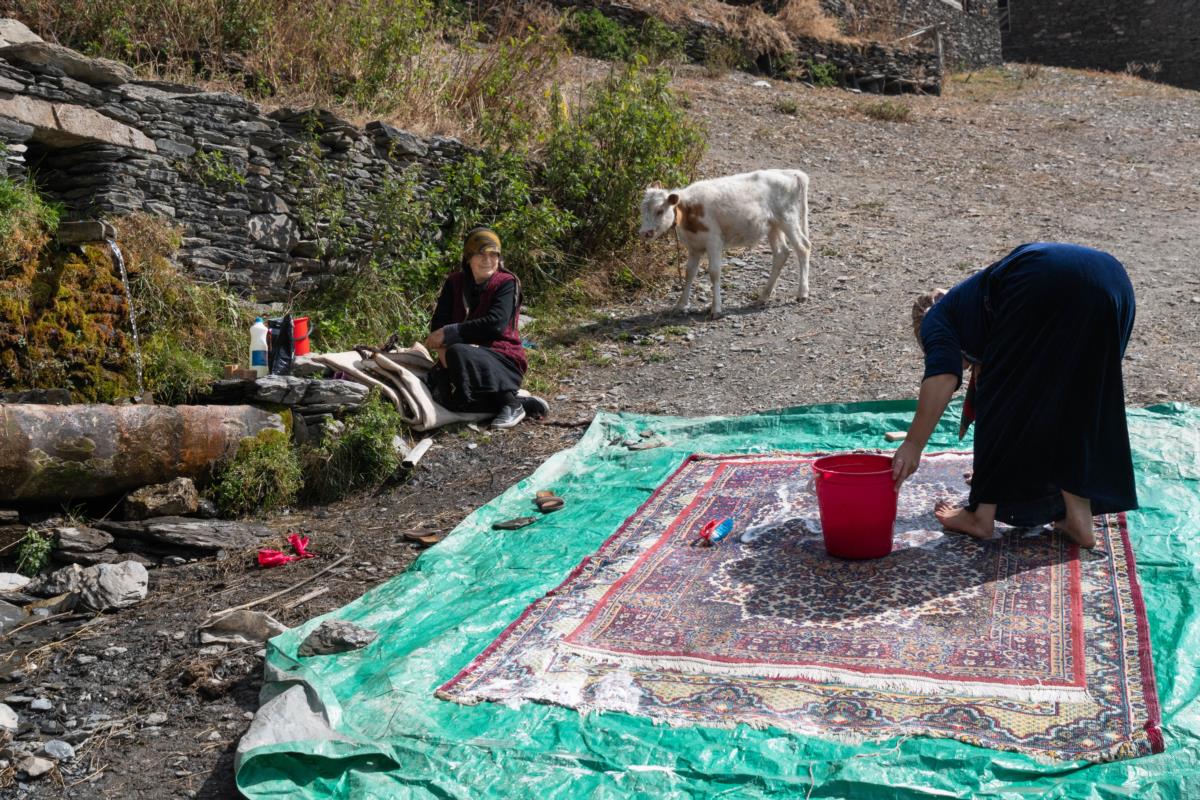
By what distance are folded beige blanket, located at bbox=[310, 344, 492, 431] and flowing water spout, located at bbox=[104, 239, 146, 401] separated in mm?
1006

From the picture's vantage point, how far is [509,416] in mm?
6492

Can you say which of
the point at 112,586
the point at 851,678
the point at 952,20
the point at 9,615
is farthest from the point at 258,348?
the point at 952,20

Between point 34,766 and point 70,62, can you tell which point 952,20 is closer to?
point 70,62

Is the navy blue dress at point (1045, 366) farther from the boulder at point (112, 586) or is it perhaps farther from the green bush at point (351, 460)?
the boulder at point (112, 586)

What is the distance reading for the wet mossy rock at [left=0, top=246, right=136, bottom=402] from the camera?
18.4 feet

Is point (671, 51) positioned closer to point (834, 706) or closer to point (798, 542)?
point (798, 542)

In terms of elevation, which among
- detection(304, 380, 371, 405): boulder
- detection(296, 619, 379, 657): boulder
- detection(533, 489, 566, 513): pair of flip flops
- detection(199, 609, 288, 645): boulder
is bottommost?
detection(533, 489, 566, 513): pair of flip flops

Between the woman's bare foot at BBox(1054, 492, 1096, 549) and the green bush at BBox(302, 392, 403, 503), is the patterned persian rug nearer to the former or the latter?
the woman's bare foot at BBox(1054, 492, 1096, 549)

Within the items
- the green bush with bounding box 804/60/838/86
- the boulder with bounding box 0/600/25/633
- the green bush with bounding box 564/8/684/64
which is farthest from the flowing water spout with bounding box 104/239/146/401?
the green bush with bounding box 804/60/838/86

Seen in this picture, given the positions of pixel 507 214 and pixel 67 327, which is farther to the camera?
pixel 507 214

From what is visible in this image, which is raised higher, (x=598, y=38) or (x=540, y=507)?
(x=598, y=38)

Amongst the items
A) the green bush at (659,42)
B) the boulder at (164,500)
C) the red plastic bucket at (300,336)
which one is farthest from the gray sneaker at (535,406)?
the green bush at (659,42)

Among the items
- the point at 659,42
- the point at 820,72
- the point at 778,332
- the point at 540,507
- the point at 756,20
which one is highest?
the point at 756,20

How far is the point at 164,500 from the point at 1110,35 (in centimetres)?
2457
